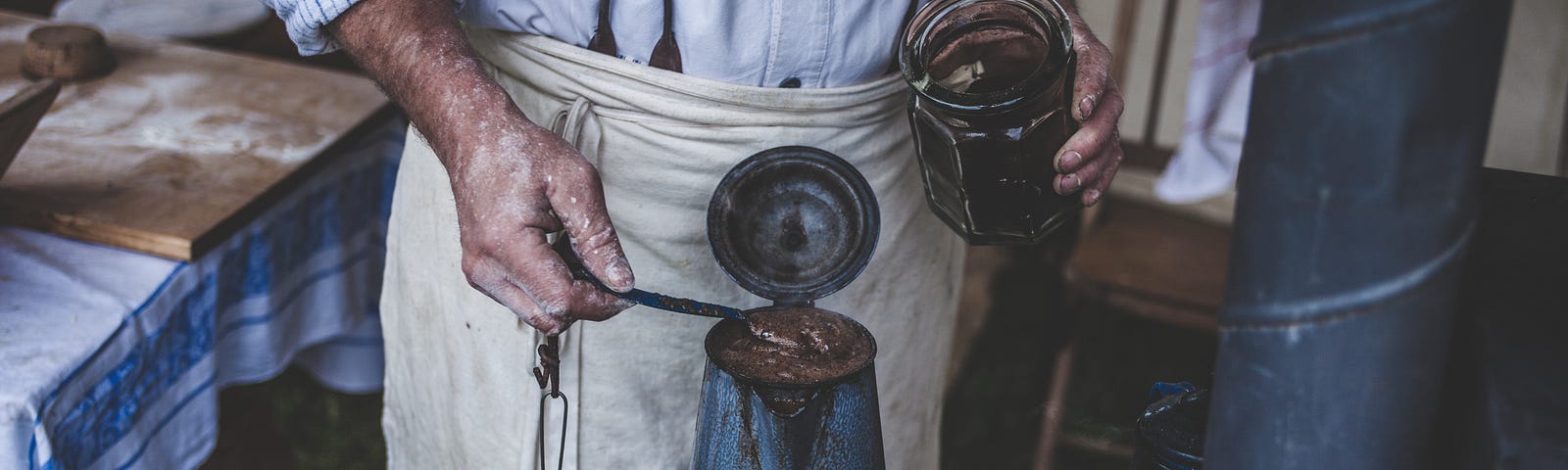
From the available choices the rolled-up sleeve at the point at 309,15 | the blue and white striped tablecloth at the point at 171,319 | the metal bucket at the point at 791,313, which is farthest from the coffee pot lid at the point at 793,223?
the blue and white striped tablecloth at the point at 171,319

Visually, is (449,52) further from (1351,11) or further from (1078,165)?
(1351,11)

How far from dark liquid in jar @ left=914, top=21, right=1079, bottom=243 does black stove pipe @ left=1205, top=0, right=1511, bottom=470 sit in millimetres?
384

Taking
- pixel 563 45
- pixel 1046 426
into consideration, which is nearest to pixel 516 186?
pixel 563 45

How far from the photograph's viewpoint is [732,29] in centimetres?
126

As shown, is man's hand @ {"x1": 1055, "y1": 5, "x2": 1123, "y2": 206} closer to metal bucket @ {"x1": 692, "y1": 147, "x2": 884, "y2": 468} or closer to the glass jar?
the glass jar

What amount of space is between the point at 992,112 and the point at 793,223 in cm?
30

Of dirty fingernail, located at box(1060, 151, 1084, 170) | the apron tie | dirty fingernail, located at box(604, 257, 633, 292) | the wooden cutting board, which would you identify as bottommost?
the wooden cutting board

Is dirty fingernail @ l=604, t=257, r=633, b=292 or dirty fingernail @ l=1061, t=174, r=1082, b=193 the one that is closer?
dirty fingernail @ l=604, t=257, r=633, b=292

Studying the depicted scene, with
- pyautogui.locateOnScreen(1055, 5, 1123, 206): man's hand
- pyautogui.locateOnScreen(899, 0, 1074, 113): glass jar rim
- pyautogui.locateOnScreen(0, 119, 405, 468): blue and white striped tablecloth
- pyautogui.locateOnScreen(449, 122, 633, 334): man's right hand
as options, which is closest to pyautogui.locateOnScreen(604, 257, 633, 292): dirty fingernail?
pyautogui.locateOnScreen(449, 122, 633, 334): man's right hand

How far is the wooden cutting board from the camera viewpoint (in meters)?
1.62

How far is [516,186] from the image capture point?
3.37ft

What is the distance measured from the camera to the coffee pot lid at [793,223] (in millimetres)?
1230

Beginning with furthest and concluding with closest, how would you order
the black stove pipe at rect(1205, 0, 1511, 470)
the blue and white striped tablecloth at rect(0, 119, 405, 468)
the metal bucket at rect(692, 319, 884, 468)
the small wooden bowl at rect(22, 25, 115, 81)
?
the small wooden bowl at rect(22, 25, 115, 81) < the blue and white striped tablecloth at rect(0, 119, 405, 468) < the metal bucket at rect(692, 319, 884, 468) < the black stove pipe at rect(1205, 0, 1511, 470)

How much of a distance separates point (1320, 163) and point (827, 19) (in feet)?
2.25
